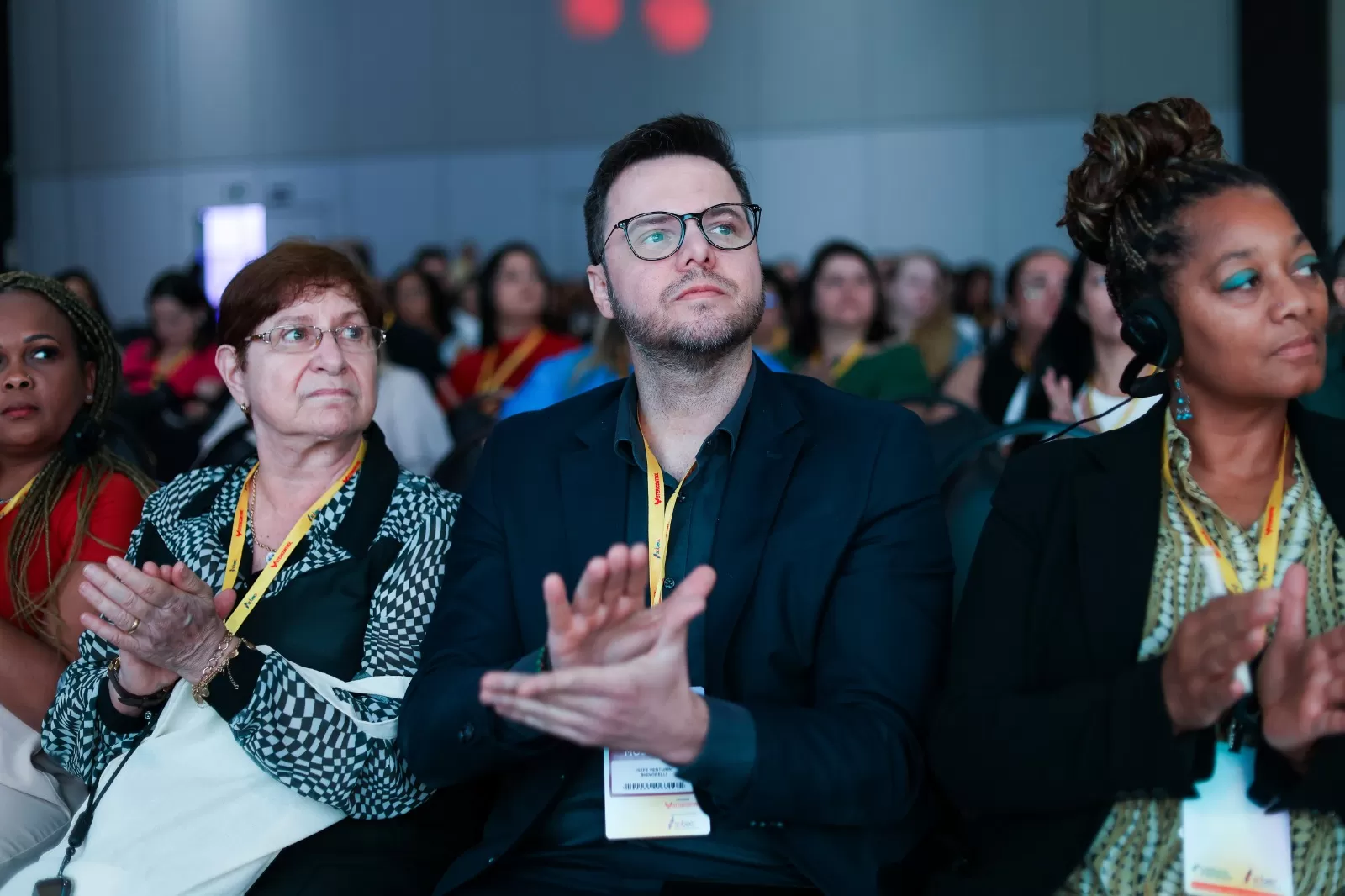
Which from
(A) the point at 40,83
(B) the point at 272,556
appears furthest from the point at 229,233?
(B) the point at 272,556

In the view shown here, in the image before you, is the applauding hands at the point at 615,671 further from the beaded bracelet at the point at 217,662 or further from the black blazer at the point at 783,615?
the beaded bracelet at the point at 217,662

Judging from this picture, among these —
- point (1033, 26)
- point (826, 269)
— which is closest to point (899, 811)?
point (826, 269)

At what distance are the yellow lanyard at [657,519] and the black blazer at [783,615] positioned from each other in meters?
0.04

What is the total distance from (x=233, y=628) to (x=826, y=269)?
147 inches

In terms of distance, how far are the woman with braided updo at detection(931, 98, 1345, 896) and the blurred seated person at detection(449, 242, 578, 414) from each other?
4613 mm

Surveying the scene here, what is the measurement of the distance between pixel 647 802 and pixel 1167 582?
0.73m

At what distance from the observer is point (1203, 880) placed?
4.85ft

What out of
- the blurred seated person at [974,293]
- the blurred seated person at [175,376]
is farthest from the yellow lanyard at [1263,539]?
the blurred seated person at [974,293]

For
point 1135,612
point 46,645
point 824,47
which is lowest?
point 46,645

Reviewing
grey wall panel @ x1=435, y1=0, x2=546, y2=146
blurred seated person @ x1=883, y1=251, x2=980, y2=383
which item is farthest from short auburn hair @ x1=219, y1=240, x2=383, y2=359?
grey wall panel @ x1=435, y1=0, x2=546, y2=146

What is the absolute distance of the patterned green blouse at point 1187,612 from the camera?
1.50 metres

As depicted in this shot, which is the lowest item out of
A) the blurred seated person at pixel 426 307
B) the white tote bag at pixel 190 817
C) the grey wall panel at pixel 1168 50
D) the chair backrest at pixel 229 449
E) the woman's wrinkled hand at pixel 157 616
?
the white tote bag at pixel 190 817

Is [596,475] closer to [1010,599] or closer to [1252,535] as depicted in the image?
[1010,599]

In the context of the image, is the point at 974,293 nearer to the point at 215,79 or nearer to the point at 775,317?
the point at 775,317
